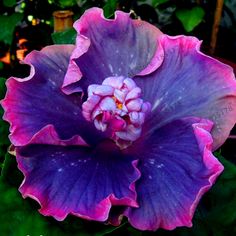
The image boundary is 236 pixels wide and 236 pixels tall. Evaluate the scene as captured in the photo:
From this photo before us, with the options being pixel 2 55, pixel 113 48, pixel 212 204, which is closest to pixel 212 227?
pixel 212 204

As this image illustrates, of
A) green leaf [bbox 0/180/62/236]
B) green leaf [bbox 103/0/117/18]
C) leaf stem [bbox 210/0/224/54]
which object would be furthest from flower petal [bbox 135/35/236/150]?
leaf stem [bbox 210/0/224/54]

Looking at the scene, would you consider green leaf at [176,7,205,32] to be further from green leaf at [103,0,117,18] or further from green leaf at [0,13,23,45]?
green leaf at [0,13,23,45]

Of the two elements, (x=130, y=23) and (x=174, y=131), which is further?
(x=130, y=23)

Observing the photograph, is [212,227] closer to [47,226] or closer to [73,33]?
[47,226]

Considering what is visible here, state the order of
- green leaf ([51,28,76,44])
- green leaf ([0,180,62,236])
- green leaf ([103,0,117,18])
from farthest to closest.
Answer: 1. green leaf ([103,0,117,18])
2. green leaf ([51,28,76,44])
3. green leaf ([0,180,62,236])

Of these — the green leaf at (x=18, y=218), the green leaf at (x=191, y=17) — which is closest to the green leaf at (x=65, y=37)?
the green leaf at (x=18, y=218)

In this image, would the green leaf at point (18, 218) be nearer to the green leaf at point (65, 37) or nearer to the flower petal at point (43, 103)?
the flower petal at point (43, 103)
